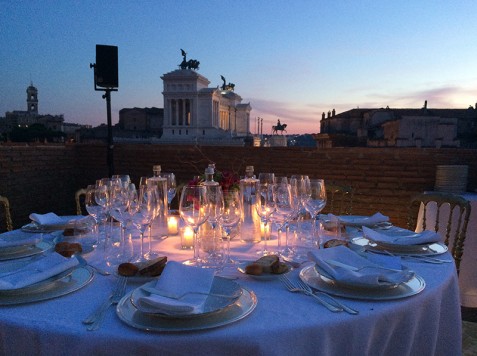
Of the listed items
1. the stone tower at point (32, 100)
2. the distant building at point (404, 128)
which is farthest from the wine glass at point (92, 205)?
the stone tower at point (32, 100)

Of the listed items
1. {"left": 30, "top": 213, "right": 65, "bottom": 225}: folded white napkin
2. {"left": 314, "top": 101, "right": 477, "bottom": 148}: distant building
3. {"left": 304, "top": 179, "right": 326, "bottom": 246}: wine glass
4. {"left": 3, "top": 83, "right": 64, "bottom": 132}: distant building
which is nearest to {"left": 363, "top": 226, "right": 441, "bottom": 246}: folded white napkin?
{"left": 304, "top": 179, "right": 326, "bottom": 246}: wine glass

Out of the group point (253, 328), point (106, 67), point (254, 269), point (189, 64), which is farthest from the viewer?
point (189, 64)

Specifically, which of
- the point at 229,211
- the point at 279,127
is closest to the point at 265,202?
the point at 229,211

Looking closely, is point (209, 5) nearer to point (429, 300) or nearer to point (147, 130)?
point (429, 300)

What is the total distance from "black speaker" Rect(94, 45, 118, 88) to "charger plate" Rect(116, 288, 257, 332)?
4.75 m

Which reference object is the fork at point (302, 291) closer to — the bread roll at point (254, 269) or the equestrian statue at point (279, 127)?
the bread roll at point (254, 269)

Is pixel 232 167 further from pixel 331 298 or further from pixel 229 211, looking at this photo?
pixel 331 298

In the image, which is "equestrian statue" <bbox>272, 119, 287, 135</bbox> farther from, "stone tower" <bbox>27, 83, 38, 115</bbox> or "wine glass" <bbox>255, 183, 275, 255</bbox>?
"stone tower" <bbox>27, 83, 38, 115</bbox>

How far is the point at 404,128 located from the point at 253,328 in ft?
72.5

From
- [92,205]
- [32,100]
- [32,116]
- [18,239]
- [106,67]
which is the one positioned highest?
[32,100]

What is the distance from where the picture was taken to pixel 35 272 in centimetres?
103

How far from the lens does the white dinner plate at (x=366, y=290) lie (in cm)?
94

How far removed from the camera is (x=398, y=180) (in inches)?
157

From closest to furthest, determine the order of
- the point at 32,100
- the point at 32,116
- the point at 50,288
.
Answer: the point at 50,288, the point at 32,116, the point at 32,100
